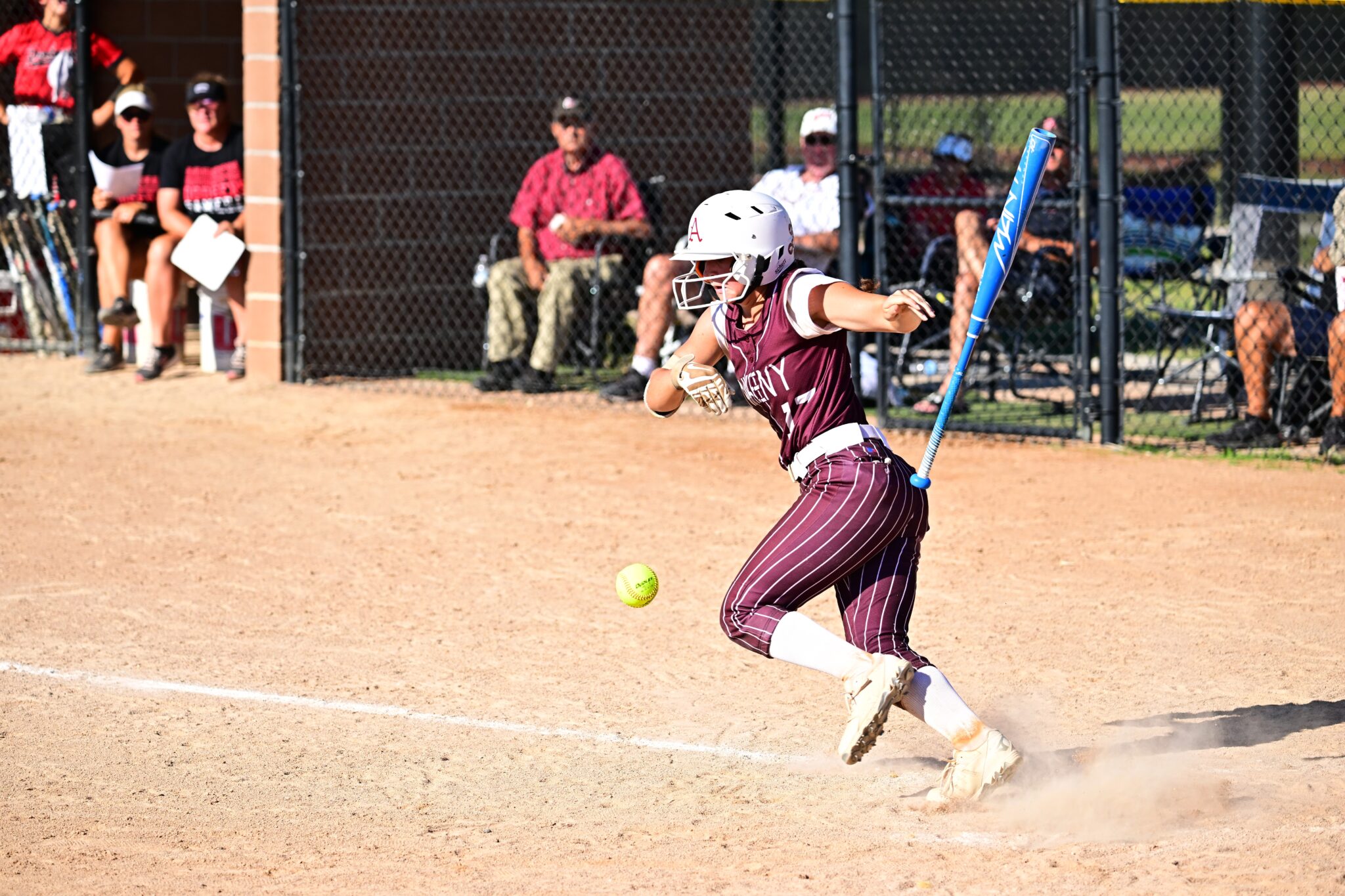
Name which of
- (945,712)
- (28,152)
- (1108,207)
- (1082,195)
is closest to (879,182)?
(1082,195)

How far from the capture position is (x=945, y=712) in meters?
4.58

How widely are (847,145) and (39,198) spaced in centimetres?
672

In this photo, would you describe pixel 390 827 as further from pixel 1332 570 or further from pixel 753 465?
pixel 753 465

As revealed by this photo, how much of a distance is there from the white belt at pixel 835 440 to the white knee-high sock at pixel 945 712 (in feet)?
2.15

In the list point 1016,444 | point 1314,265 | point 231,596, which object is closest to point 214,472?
point 231,596

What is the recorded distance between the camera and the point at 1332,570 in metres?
7.34

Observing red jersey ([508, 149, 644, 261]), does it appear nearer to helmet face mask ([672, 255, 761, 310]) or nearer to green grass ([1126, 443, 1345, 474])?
green grass ([1126, 443, 1345, 474])

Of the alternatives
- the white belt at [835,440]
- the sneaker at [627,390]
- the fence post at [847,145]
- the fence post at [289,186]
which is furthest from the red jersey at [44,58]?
the white belt at [835,440]

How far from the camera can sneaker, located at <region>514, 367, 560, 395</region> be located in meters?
12.0

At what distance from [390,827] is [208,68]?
39.3ft

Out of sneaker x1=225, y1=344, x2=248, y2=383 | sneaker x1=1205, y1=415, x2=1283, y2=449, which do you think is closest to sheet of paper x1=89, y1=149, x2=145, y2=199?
sneaker x1=225, y1=344, x2=248, y2=383

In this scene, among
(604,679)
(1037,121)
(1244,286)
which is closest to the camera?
(604,679)

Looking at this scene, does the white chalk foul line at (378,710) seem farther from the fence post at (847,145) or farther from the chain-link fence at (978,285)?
the fence post at (847,145)

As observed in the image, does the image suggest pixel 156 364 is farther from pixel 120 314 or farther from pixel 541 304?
pixel 541 304
